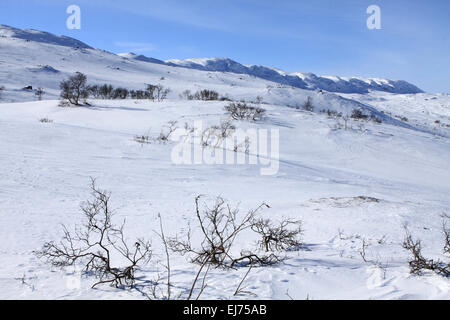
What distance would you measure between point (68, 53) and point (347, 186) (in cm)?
7841

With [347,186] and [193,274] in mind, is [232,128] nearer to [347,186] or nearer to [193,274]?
[347,186]

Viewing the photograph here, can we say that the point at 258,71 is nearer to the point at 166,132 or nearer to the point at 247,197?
the point at 166,132

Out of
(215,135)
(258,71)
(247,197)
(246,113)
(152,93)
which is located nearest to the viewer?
(247,197)

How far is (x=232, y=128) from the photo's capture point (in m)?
17.6

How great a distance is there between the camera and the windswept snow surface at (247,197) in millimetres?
2773

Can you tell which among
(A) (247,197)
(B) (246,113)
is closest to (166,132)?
(B) (246,113)

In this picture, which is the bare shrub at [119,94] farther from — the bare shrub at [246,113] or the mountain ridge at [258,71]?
the mountain ridge at [258,71]

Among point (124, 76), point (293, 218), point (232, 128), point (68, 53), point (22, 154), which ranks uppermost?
point (68, 53)

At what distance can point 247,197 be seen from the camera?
738 cm

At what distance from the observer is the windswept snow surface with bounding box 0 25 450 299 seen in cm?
277

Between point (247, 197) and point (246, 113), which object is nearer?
point (247, 197)
